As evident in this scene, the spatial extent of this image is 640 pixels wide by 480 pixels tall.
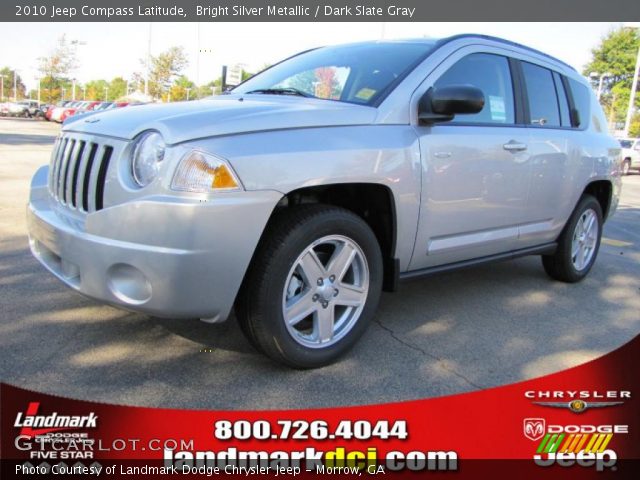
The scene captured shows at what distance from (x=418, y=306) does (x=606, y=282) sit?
216cm

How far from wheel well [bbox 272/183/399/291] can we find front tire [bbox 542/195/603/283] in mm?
2126

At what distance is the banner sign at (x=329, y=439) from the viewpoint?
217 centimetres

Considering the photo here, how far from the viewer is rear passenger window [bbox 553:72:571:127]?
4570 mm

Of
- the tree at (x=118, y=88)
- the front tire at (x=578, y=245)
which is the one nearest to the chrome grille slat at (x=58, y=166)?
the front tire at (x=578, y=245)

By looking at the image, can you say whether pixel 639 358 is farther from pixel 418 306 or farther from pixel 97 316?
pixel 97 316

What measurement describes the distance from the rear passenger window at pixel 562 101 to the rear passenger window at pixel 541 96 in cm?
6

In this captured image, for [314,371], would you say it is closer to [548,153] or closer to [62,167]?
[62,167]

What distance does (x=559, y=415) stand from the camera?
2.54m

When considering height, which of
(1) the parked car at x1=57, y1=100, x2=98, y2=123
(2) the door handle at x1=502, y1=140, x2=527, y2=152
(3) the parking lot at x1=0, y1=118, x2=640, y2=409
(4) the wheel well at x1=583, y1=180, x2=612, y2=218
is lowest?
(3) the parking lot at x1=0, y1=118, x2=640, y2=409

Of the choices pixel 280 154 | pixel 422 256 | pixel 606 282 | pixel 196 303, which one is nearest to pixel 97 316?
pixel 196 303

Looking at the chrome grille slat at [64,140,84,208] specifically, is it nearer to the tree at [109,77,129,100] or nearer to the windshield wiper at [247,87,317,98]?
the windshield wiper at [247,87,317,98]

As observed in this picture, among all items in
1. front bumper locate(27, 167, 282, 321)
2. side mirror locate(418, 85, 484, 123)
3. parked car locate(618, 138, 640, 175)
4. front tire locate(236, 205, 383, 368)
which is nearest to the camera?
front bumper locate(27, 167, 282, 321)

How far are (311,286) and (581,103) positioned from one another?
3.32 meters

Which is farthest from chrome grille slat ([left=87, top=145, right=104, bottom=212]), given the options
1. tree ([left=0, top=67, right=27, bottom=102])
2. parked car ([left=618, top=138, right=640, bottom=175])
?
tree ([left=0, top=67, right=27, bottom=102])
